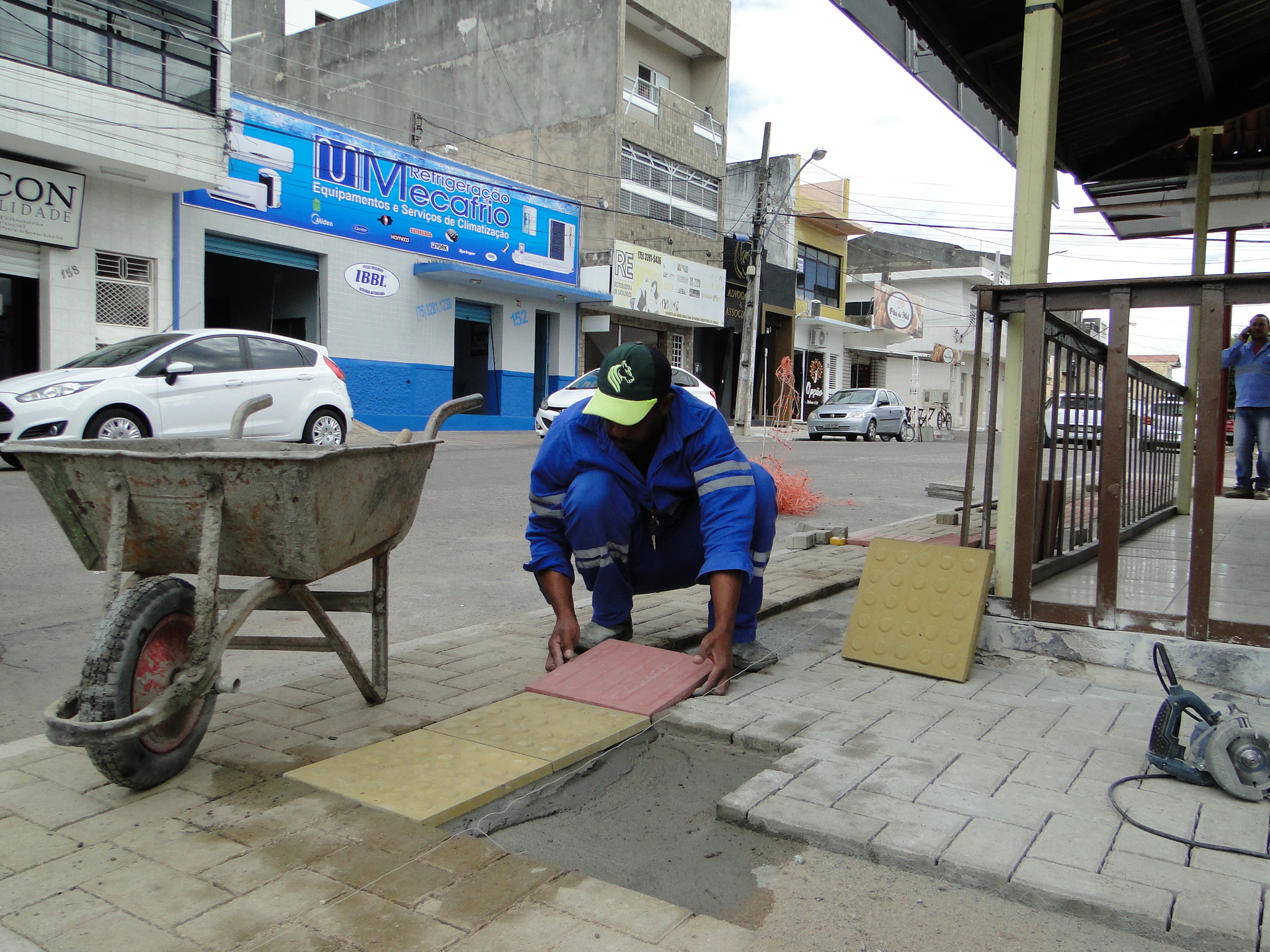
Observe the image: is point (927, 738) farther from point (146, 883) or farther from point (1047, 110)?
point (1047, 110)

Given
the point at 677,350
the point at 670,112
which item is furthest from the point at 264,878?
the point at 670,112

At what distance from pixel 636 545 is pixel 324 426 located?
8.80 metres

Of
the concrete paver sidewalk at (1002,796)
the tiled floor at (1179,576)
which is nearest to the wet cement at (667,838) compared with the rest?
the concrete paver sidewalk at (1002,796)

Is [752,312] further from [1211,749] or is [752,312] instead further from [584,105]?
[1211,749]

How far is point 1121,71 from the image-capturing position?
5660mm

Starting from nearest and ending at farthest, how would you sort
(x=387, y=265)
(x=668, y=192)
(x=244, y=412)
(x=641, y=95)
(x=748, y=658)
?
(x=244, y=412), (x=748, y=658), (x=387, y=265), (x=641, y=95), (x=668, y=192)

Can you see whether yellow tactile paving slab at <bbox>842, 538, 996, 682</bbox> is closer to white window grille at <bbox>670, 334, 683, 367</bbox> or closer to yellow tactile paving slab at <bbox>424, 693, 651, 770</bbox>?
yellow tactile paving slab at <bbox>424, 693, 651, 770</bbox>

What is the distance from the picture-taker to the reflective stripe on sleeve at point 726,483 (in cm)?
326

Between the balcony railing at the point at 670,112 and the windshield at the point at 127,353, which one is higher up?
the balcony railing at the point at 670,112

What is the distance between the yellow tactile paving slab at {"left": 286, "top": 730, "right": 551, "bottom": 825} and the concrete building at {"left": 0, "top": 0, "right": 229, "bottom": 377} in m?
13.1

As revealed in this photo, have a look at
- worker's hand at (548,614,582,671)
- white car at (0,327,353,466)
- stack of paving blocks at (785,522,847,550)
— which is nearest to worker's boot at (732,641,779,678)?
worker's hand at (548,614,582,671)

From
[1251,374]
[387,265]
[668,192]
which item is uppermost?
[668,192]

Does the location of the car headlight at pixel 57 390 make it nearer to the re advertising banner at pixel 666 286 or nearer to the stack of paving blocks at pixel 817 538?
the stack of paving blocks at pixel 817 538

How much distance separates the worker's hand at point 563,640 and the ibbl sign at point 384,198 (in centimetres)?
1463
